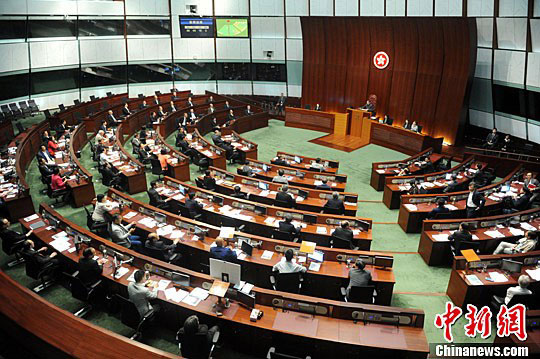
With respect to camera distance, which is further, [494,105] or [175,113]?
[175,113]

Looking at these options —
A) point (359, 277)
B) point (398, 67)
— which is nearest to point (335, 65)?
point (398, 67)

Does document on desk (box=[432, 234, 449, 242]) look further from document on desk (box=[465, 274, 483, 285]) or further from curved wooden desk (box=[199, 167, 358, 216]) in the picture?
curved wooden desk (box=[199, 167, 358, 216])

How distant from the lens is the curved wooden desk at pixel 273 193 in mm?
9367

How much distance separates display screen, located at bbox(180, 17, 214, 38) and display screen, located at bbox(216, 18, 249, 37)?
0.46 m

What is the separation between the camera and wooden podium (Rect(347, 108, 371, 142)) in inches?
673

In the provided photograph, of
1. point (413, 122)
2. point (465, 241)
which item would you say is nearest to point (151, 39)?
point (413, 122)

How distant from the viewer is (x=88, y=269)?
5.95 m

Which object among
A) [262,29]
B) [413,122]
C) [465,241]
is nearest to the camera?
[465,241]

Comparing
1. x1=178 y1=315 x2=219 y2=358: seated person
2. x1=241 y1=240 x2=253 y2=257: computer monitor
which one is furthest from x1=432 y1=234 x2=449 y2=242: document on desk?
x1=178 y1=315 x2=219 y2=358: seated person

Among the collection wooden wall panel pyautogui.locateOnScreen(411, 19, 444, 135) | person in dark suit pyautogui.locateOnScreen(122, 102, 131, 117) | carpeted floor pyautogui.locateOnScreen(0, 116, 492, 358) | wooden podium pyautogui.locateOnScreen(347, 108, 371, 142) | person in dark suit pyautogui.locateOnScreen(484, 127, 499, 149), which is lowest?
carpeted floor pyautogui.locateOnScreen(0, 116, 492, 358)

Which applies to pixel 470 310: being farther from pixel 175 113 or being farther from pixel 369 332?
pixel 175 113

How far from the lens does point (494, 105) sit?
14984 mm

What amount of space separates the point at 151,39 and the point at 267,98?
735cm

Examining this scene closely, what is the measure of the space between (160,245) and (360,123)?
504 inches
